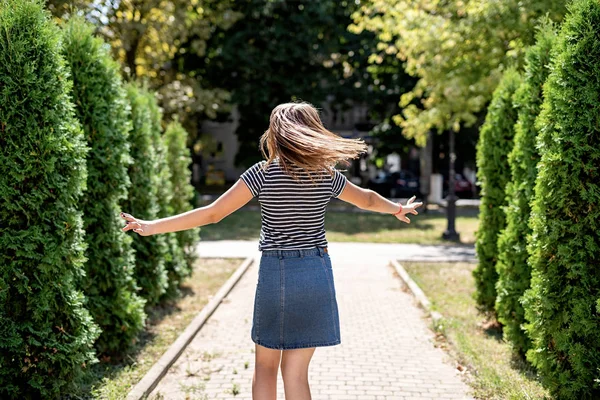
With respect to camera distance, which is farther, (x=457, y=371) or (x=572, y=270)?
(x=457, y=371)

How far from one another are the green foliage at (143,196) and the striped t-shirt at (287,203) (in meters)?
4.04

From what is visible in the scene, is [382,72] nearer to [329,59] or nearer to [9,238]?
[329,59]

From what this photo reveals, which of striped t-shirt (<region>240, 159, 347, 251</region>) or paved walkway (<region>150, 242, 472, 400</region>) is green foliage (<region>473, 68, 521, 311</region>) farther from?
striped t-shirt (<region>240, 159, 347, 251</region>)

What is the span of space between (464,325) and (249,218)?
17.2 metres

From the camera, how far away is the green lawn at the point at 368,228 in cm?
1794

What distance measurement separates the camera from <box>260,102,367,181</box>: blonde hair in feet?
11.0

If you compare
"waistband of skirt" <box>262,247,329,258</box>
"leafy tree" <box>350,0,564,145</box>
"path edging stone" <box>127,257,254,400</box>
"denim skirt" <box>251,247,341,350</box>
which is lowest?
"path edging stone" <box>127,257,254,400</box>

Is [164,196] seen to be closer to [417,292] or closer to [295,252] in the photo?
[417,292]

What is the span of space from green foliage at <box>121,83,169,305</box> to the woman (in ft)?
12.7

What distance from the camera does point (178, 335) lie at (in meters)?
7.08

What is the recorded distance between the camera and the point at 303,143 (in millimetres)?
3328

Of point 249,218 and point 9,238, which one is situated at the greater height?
point 9,238

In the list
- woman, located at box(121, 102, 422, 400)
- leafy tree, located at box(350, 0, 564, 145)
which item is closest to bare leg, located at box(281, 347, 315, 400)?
woman, located at box(121, 102, 422, 400)

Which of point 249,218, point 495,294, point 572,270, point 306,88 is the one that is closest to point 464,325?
point 495,294
